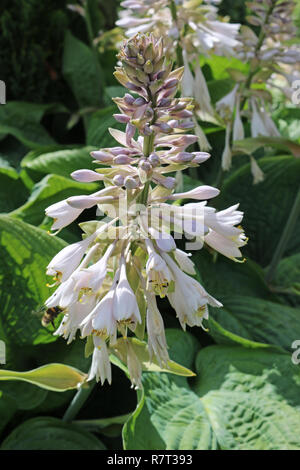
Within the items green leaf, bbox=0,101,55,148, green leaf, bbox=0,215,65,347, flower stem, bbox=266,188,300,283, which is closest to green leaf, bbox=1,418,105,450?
green leaf, bbox=0,215,65,347

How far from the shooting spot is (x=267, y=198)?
2.52 metres

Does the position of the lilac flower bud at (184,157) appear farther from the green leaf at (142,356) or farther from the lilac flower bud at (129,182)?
the green leaf at (142,356)

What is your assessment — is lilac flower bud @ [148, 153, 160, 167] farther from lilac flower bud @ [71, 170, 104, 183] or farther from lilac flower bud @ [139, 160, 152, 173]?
lilac flower bud @ [71, 170, 104, 183]

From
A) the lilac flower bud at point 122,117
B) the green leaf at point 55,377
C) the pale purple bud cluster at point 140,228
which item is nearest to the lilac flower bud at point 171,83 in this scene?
the pale purple bud cluster at point 140,228

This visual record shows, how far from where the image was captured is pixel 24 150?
3088 millimetres

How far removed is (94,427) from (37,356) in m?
0.32

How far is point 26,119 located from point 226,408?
2.12 meters

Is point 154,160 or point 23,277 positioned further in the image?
point 23,277

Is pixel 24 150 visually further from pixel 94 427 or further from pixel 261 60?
pixel 94 427

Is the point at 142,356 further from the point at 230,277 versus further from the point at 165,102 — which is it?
the point at 230,277

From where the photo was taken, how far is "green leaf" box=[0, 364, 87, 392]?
132 centimetres

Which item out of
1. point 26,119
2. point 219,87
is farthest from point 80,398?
point 26,119

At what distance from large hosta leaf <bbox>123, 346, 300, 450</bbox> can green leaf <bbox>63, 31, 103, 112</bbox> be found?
6.59 feet
